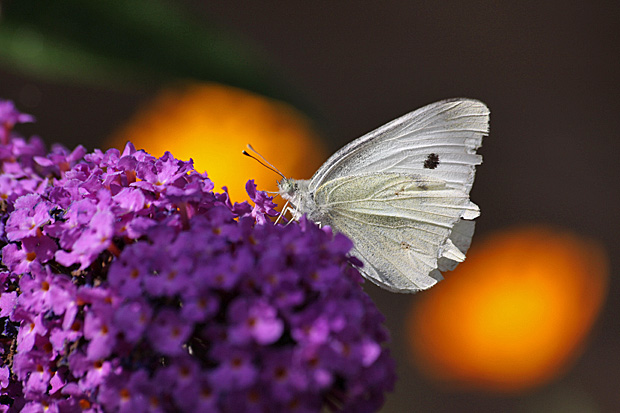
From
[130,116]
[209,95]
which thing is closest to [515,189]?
[209,95]

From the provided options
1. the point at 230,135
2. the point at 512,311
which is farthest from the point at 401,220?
the point at 512,311

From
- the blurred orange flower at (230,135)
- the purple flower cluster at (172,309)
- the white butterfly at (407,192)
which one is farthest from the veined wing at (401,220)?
the blurred orange flower at (230,135)

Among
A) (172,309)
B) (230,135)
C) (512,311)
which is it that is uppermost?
(172,309)

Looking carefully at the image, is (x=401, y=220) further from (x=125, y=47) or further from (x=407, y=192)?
(x=125, y=47)

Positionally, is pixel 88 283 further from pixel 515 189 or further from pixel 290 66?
pixel 515 189

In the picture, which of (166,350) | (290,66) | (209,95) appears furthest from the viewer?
(290,66)

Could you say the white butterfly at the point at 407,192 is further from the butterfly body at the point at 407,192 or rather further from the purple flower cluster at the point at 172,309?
the purple flower cluster at the point at 172,309
